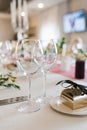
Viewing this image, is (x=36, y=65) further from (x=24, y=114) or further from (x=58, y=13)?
(x=58, y=13)

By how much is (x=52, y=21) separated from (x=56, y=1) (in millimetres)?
817

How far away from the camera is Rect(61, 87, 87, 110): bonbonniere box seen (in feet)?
1.83

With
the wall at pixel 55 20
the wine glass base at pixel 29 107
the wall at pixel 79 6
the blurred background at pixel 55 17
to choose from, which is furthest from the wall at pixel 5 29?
the wine glass base at pixel 29 107

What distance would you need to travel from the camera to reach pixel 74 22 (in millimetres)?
4695

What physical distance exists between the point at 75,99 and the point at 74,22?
4376 mm

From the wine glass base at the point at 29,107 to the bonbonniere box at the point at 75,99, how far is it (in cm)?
10

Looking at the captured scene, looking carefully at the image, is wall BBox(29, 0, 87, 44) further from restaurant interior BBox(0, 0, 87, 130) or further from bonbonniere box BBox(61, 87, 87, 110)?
bonbonniere box BBox(61, 87, 87, 110)

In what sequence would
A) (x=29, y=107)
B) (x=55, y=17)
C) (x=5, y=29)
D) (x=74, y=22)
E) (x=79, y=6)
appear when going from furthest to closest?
(x=5, y=29)
(x=55, y=17)
(x=74, y=22)
(x=79, y=6)
(x=29, y=107)

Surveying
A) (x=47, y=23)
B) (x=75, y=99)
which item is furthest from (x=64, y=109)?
(x=47, y=23)

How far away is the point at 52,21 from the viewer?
5723 millimetres

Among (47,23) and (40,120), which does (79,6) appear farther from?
(40,120)

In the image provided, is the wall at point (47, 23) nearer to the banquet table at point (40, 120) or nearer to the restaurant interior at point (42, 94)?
the restaurant interior at point (42, 94)

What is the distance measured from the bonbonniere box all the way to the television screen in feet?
13.2

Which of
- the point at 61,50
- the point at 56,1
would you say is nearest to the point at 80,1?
the point at 56,1
